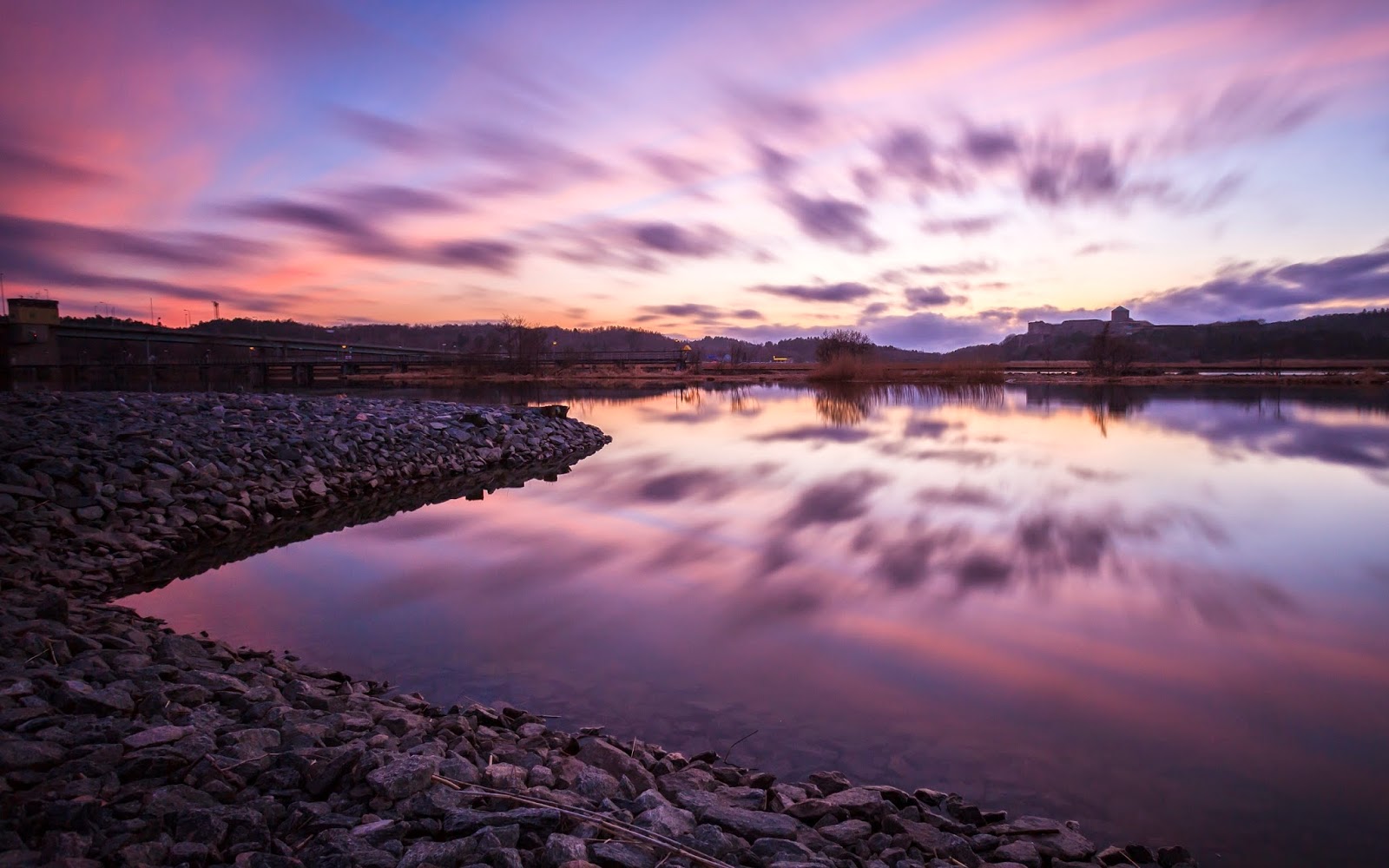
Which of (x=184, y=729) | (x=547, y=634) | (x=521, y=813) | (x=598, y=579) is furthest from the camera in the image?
(x=598, y=579)

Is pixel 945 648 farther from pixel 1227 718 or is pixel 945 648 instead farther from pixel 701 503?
pixel 701 503

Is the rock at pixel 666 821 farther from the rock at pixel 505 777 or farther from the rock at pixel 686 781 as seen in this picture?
the rock at pixel 505 777

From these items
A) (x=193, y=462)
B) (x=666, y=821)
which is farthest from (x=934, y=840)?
(x=193, y=462)

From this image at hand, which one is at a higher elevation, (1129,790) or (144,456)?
(144,456)

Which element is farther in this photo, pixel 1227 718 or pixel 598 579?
pixel 598 579

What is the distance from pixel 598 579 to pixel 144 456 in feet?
27.5

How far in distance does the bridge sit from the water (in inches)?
1545

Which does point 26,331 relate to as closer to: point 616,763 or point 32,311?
point 32,311

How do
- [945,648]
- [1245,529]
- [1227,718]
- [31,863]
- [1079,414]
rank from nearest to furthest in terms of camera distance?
[31,863] < [1227,718] < [945,648] < [1245,529] < [1079,414]

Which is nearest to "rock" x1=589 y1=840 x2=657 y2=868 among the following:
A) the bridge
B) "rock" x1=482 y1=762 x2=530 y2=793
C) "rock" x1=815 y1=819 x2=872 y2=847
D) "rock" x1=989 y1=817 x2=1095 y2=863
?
"rock" x1=482 y1=762 x2=530 y2=793

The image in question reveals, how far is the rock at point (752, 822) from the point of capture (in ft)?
10.4

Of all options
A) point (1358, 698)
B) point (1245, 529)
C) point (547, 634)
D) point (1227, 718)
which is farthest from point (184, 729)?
point (1245, 529)

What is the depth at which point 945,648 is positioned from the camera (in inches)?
237

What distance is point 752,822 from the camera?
323 cm
